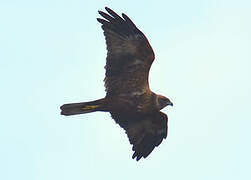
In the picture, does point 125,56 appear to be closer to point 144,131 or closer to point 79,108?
point 79,108

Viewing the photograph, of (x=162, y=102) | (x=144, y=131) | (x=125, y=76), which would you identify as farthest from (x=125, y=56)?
(x=144, y=131)

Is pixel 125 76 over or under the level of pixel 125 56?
under

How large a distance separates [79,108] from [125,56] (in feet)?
5.25

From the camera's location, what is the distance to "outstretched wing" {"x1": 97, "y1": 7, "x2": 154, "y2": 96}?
83.0ft

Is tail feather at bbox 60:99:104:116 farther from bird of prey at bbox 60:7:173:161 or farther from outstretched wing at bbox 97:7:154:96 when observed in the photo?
outstretched wing at bbox 97:7:154:96

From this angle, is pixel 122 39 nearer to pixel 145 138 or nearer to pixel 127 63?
pixel 127 63

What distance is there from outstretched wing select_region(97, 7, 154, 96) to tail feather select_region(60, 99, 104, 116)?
0.47 meters

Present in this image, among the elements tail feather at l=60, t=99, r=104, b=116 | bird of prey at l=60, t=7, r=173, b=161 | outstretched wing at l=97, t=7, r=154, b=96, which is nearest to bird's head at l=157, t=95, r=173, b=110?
bird of prey at l=60, t=7, r=173, b=161

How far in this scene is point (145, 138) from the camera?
2658 cm

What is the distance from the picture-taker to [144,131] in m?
26.6

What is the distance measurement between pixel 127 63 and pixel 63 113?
6.15 feet

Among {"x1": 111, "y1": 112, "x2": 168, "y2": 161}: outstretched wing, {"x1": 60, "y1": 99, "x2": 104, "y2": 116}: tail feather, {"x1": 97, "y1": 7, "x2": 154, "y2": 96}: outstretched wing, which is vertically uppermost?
{"x1": 97, "y1": 7, "x2": 154, "y2": 96}: outstretched wing

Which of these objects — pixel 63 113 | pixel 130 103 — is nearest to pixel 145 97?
pixel 130 103

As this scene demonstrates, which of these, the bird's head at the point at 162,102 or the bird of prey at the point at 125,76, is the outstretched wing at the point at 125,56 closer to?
the bird of prey at the point at 125,76
